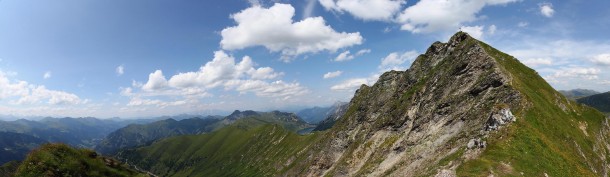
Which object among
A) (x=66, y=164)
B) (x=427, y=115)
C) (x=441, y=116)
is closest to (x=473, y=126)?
(x=441, y=116)

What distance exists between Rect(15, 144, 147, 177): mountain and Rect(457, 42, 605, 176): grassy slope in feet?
158

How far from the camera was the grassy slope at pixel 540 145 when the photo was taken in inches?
2078

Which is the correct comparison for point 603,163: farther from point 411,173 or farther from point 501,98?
point 411,173

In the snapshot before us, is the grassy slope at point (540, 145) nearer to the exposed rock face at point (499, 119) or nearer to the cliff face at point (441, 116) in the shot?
the cliff face at point (441, 116)

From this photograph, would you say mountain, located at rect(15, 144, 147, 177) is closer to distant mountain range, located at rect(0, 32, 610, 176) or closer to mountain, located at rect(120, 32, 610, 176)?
distant mountain range, located at rect(0, 32, 610, 176)

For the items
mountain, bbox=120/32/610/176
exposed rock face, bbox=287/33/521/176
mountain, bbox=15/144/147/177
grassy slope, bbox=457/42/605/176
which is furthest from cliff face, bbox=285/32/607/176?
mountain, bbox=15/144/147/177

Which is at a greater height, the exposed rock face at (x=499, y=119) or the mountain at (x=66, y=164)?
the exposed rock face at (x=499, y=119)

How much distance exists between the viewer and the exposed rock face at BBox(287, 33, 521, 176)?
79.8 m

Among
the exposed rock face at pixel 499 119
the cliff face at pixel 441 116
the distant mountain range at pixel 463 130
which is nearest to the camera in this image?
the distant mountain range at pixel 463 130

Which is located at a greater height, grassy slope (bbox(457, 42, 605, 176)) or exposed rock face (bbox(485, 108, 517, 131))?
exposed rock face (bbox(485, 108, 517, 131))

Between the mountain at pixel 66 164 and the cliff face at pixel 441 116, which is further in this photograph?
the cliff face at pixel 441 116

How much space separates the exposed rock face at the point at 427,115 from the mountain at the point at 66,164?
5214 centimetres

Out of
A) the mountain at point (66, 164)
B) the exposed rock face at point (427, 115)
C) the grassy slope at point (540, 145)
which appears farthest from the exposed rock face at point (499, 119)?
the mountain at point (66, 164)

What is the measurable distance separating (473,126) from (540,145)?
18719mm
